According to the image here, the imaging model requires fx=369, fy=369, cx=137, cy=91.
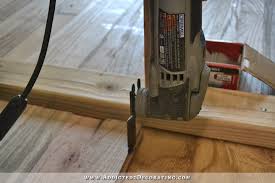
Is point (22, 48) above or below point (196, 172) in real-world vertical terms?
above

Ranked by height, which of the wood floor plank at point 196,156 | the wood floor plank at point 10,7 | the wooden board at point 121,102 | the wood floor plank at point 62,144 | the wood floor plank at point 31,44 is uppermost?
the wood floor plank at point 10,7

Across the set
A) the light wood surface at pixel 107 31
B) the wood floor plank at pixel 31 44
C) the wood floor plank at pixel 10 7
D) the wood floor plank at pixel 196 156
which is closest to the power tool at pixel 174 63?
the wood floor plank at pixel 196 156

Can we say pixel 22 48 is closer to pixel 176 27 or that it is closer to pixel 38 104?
pixel 38 104

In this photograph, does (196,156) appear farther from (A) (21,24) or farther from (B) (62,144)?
(A) (21,24)

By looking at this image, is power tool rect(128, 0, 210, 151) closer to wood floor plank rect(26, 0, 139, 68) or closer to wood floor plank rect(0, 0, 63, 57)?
wood floor plank rect(26, 0, 139, 68)

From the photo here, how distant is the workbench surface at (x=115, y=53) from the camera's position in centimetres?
70

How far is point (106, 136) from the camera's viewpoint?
764 mm

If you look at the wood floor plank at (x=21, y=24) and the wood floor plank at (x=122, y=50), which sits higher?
the wood floor plank at (x=21, y=24)

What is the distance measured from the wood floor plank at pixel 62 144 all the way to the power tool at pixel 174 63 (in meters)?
0.12

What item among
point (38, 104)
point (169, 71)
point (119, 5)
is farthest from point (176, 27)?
point (119, 5)

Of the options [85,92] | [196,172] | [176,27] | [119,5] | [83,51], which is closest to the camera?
[176,27]

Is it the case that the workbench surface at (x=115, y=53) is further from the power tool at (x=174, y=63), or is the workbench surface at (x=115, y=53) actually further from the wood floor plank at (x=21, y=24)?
the power tool at (x=174, y=63)

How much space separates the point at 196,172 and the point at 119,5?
77 centimetres

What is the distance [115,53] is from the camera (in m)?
1.00
